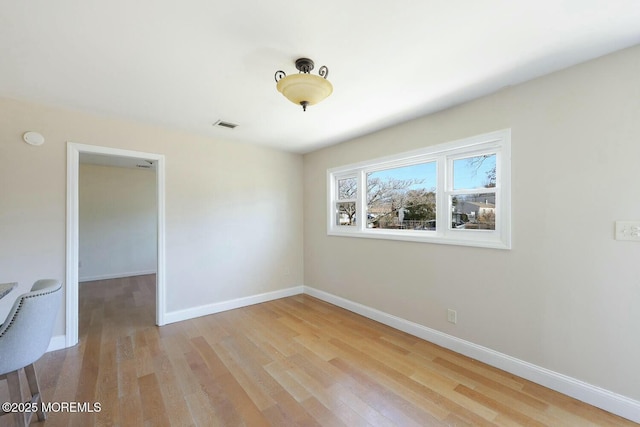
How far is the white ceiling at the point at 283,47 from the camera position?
56.3 inches

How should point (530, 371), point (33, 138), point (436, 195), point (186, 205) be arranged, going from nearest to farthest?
→ point (530, 371) → point (33, 138) → point (436, 195) → point (186, 205)

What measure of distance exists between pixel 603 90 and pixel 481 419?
2.40m

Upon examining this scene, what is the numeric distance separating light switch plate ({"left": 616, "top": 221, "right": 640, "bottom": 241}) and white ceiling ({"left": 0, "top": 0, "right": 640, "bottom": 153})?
1.17 meters

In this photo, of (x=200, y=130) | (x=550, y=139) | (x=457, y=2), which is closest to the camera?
(x=457, y=2)

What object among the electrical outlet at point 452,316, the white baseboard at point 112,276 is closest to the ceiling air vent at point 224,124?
the electrical outlet at point 452,316

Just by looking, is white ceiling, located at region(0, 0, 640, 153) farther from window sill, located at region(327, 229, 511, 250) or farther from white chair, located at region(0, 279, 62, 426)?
white chair, located at region(0, 279, 62, 426)

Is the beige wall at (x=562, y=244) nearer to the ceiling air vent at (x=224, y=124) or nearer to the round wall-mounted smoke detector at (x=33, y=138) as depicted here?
the ceiling air vent at (x=224, y=124)

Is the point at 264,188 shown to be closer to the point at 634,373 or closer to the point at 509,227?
the point at 509,227

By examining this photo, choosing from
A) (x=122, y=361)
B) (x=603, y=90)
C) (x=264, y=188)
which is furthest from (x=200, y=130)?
(x=603, y=90)

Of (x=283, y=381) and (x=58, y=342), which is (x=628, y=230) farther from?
(x=58, y=342)

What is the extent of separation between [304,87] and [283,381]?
2.26 m

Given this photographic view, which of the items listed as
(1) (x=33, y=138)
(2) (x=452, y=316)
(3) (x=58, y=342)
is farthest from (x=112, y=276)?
(2) (x=452, y=316)

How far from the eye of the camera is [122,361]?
96.0 inches

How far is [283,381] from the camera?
7.06 ft
